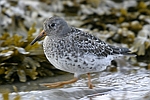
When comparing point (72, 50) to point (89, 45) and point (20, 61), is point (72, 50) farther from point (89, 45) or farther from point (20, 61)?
point (20, 61)

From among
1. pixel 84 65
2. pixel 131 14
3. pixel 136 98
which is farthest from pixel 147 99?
pixel 131 14

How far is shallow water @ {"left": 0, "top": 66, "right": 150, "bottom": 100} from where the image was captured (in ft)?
13.7

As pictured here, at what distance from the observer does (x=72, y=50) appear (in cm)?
433

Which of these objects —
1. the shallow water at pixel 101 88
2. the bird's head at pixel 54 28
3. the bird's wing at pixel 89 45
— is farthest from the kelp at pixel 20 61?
the bird's wing at pixel 89 45

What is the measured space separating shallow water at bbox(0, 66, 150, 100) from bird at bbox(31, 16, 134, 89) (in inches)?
7.6

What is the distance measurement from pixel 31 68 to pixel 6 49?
1.34 feet

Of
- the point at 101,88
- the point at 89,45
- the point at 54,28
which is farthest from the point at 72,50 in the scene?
the point at 101,88

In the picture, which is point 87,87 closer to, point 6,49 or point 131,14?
point 6,49

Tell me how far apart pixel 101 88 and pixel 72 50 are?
0.57 m

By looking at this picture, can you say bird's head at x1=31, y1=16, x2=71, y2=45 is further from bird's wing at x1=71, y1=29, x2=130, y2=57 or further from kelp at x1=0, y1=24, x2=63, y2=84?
kelp at x1=0, y1=24, x2=63, y2=84

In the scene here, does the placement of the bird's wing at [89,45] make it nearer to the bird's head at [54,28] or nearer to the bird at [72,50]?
the bird at [72,50]

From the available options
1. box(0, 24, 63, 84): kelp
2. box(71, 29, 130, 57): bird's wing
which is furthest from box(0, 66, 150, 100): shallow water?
box(71, 29, 130, 57): bird's wing

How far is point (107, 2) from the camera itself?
24.2ft

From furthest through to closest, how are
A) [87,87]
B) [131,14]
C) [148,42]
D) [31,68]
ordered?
[131,14]
[148,42]
[31,68]
[87,87]
